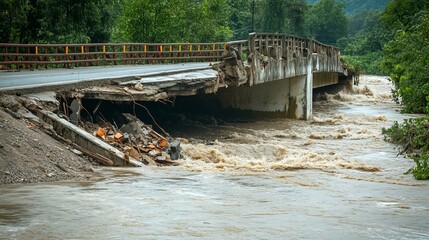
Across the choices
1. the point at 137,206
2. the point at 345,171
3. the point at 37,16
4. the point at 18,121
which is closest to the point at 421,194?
the point at 345,171

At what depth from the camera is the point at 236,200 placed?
13.1m

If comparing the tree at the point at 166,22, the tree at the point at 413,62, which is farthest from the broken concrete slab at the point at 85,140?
the tree at the point at 166,22

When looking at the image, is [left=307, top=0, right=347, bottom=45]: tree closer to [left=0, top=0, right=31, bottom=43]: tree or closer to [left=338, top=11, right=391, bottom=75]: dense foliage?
[left=338, top=11, right=391, bottom=75]: dense foliage

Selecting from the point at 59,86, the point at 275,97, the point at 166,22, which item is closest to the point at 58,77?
the point at 59,86

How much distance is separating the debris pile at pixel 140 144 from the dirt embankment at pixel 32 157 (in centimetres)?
157

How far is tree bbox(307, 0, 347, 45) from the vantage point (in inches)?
5363

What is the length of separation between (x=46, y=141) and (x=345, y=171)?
6.92 m

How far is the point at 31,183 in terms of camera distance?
13.9 meters

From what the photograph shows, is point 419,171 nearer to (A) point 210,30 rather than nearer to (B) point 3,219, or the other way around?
(B) point 3,219

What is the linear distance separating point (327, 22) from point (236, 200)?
126429 millimetres

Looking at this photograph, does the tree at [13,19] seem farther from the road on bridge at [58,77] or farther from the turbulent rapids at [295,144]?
the turbulent rapids at [295,144]

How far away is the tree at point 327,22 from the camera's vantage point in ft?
447

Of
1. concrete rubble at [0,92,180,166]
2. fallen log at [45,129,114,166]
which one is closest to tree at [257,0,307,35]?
concrete rubble at [0,92,180,166]

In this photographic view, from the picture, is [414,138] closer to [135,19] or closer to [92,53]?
[92,53]
